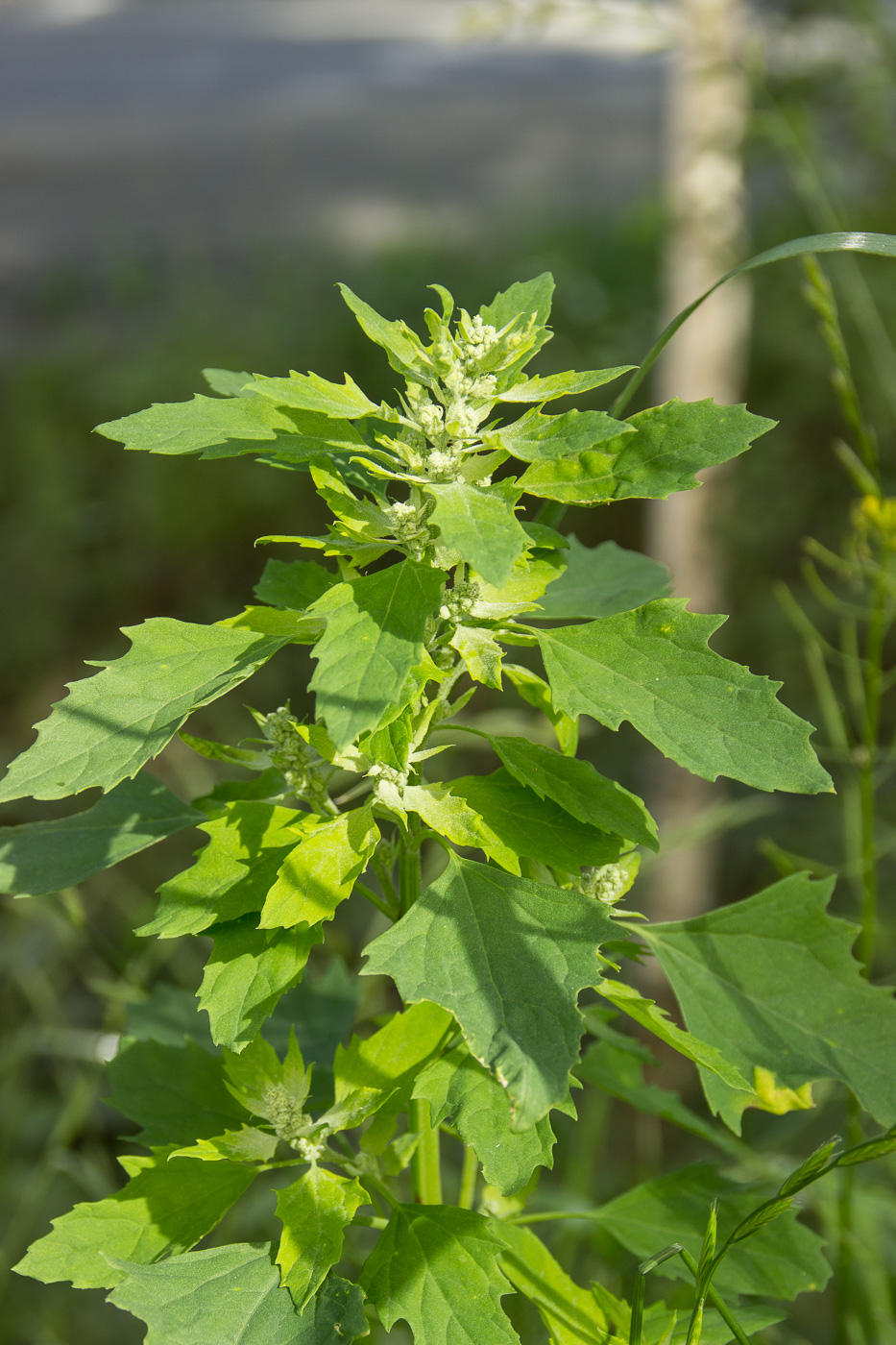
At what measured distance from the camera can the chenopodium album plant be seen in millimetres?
398

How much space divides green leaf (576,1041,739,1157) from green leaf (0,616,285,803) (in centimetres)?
28

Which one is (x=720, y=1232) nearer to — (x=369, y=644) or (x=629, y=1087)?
(x=629, y=1087)

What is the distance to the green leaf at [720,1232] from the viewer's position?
50 centimetres

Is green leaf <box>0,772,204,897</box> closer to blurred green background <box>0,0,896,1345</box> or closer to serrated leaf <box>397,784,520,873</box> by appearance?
serrated leaf <box>397,784,520,873</box>

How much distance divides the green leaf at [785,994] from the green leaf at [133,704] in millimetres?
257

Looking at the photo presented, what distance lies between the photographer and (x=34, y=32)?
17.8 ft

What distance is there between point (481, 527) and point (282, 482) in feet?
8.59

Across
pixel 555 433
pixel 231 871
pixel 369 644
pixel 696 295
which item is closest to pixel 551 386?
pixel 555 433

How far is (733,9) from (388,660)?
1.56 meters

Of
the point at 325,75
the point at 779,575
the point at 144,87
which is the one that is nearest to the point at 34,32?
the point at 144,87

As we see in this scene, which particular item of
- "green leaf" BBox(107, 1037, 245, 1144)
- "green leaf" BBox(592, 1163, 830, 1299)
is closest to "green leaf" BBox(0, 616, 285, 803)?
"green leaf" BBox(107, 1037, 245, 1144)

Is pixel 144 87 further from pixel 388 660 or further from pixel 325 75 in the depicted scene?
pixel 388 660

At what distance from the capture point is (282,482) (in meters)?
2.92

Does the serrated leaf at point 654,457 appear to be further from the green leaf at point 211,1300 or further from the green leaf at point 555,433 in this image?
the green leaf at point 211,1300
